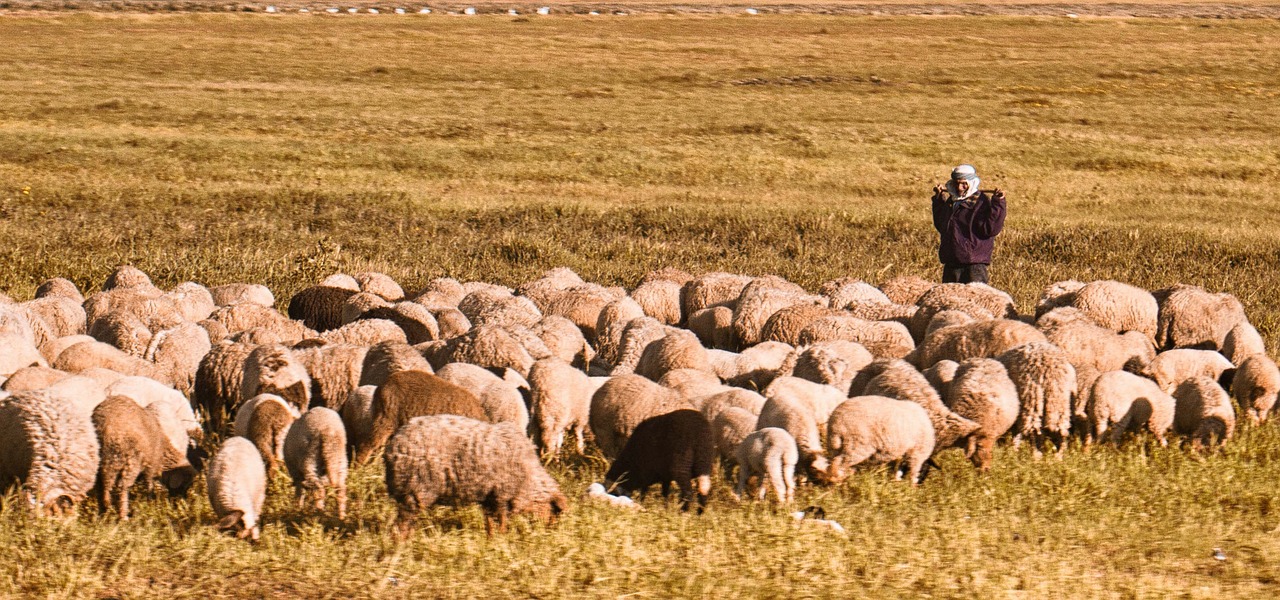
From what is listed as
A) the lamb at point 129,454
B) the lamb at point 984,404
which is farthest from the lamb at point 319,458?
the lamb at point 984,404

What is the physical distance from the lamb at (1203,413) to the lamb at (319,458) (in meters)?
5.62

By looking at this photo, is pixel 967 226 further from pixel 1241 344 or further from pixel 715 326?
pixel 1241 344

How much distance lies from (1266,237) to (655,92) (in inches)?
1031

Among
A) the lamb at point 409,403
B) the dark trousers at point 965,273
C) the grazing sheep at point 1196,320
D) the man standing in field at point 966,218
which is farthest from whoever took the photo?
the dark trousers at point 965,273

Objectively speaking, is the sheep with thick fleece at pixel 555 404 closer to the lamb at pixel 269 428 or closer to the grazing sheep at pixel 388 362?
the grazing sheep at pixel 388 362

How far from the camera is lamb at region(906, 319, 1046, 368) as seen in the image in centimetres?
1031

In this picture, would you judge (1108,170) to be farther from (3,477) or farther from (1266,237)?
(3,477)

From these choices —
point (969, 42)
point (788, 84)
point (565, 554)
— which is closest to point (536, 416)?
point (565, 554)

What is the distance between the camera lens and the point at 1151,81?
48.4 m

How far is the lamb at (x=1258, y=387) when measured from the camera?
9.89m

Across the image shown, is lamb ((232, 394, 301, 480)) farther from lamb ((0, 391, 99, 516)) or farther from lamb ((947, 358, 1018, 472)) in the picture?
lamb ((947, 358, 1018, 472))

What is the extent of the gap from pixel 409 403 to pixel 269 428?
2.66 ft

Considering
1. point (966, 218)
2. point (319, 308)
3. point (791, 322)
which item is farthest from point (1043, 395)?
point (319, 308)

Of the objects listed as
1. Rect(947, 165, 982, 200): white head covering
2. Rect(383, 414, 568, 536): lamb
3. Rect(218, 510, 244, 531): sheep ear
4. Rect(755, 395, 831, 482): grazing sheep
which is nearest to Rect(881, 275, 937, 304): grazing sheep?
Rect(947, 165, 982, 200): white head covering
